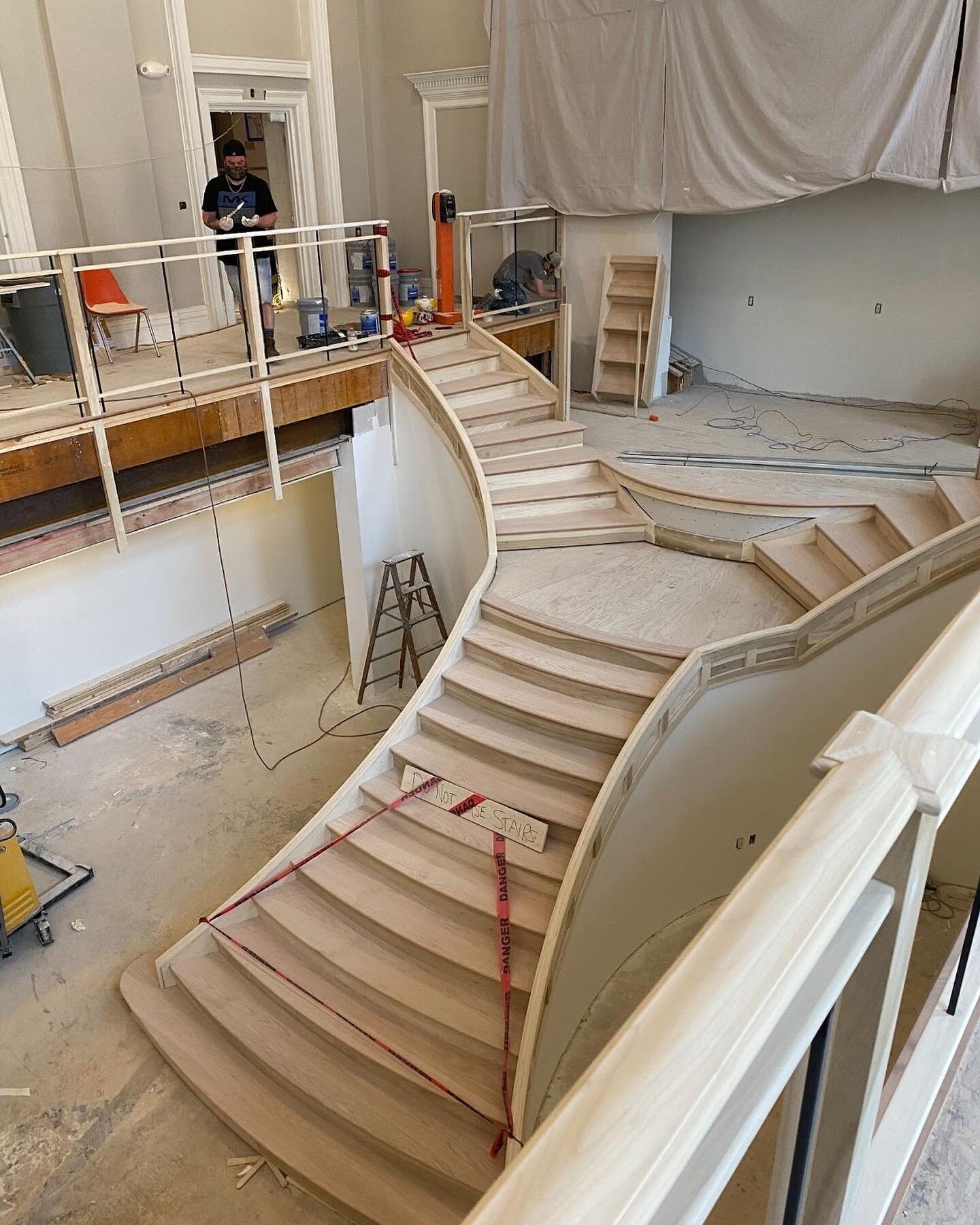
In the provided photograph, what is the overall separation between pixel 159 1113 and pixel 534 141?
8.07 m

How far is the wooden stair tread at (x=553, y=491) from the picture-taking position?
6523mm

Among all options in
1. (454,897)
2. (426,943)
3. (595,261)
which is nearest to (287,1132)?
(426,943)

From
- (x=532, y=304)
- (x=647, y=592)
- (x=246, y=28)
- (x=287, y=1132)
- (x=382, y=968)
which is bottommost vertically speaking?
(x=287, y=1132)

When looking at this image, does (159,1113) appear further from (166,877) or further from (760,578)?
(760,578)

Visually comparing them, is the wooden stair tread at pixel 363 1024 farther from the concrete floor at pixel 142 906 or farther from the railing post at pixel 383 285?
the railing post at pixel 383 285

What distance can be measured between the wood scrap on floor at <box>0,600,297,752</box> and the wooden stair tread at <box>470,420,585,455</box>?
3.17 meters

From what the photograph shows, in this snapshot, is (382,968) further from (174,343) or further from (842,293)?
(842,293)

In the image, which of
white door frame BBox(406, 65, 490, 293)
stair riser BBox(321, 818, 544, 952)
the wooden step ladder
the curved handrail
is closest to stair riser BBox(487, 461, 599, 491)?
the wooden step ladder

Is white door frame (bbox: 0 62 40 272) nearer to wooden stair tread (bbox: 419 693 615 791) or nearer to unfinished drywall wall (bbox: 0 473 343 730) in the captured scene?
unfinished drywall wall (bbox: 0 473 343 730)

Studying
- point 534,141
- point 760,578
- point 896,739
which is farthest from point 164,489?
point 896,739

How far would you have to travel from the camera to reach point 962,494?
558cm

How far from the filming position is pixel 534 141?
851 cm

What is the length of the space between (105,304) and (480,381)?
287 cm

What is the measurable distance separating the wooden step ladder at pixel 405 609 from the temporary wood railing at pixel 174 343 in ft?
4.15
